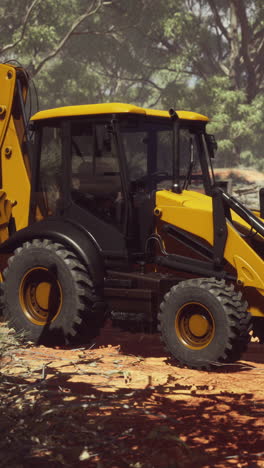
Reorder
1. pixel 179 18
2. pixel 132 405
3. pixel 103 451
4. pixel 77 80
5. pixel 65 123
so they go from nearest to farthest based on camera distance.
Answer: pixel 103 451 < pixel 132 405 < pixel 65 123 < pixel 179 18 < pixel 77 80

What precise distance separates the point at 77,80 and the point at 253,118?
14.3m

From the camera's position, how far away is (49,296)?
8.73 meters

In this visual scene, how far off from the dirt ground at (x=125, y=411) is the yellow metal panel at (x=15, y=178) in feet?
5.77

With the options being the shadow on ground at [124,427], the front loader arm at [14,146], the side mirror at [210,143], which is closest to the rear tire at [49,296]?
the front loader arm at [14,146]

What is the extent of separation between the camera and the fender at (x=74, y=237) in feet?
27.7

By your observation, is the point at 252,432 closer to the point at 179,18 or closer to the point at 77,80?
the point at 179,18

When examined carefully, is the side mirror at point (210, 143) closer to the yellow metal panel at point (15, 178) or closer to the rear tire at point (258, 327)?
the rear tire at point (258, 327)

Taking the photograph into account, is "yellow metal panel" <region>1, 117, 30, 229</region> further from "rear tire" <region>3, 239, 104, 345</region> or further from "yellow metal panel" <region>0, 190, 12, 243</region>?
"rear tire" <region>3, 239, 104, 345</region>

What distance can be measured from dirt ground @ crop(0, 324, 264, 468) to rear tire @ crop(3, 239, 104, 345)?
0.25 meters

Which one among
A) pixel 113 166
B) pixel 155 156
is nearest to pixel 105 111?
pixel 113 166

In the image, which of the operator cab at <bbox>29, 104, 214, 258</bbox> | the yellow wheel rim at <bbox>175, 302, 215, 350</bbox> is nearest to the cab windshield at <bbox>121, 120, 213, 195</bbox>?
the operator cab at <bbox>29, 104, 214, 258</bbox>

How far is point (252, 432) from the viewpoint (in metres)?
5.78

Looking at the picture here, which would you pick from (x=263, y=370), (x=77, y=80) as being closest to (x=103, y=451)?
(x=263, y=370)

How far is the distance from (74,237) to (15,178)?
56.8 inches
